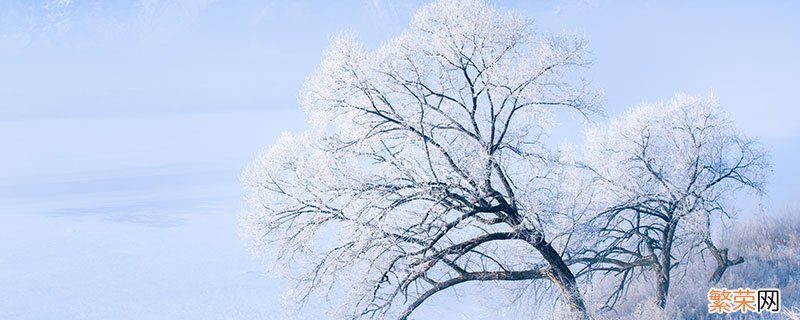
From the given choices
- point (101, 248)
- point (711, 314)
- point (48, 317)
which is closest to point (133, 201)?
point (101, 248)

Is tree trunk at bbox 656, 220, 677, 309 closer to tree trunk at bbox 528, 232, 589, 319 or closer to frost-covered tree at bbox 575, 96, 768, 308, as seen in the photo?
frost-covered tree at bbox 575, 96, 768, 308

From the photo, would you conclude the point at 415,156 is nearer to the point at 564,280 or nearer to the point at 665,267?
the point at 564,280

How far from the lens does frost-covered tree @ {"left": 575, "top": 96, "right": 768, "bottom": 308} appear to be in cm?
1545

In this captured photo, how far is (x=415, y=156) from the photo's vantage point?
12633 millimetres

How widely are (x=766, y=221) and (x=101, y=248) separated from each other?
35.4 metres

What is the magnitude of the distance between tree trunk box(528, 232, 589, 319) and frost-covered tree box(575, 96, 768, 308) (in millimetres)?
2311

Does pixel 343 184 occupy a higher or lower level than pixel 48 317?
lower

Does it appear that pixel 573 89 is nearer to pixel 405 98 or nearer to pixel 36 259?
pixel 405 98

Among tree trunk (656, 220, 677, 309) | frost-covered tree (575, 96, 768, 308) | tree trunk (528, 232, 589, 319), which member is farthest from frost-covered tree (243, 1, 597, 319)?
tree trunk (656, 220, 677, 309)

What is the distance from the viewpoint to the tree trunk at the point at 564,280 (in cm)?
1305

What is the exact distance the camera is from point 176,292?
35.6 metres

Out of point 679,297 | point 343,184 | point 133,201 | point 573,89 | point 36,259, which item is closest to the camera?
point 343,184

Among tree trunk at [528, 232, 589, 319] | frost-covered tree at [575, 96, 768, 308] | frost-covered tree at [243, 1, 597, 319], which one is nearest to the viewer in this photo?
frost-covered tree at [243, 1, 597, 319]

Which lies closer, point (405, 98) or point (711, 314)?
point (405, 98)
